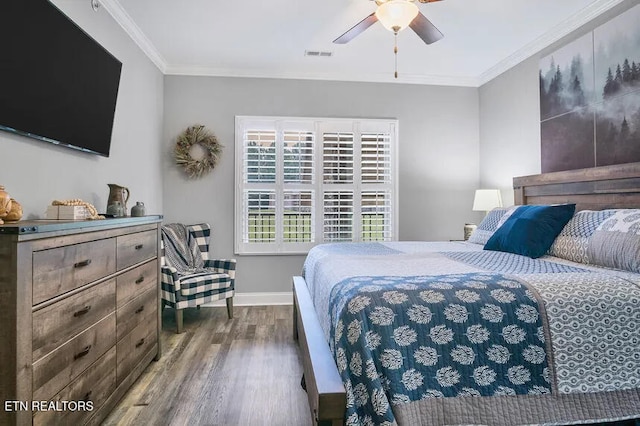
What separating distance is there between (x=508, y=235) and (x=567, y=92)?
1.56m

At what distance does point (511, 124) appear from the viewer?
13.3ft

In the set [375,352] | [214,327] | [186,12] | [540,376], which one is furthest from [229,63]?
[540,376]

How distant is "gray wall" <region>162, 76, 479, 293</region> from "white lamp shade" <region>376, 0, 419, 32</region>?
6.99 feet

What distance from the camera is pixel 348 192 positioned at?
14.7ft

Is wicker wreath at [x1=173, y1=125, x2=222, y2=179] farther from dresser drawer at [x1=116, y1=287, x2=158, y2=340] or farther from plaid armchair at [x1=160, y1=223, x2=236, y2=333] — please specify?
dresser drawer at [x1=116, y1=287, x2=158, y2=340]

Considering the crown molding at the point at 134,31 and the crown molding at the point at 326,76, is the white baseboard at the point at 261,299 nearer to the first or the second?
the crown molding at the point at 326,76

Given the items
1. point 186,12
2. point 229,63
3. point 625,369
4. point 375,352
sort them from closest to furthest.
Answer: point 375,352
point 625,369
point 186,12
point 229,63

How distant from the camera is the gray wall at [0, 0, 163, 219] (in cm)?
197

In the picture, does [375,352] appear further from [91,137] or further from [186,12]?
[186,12]

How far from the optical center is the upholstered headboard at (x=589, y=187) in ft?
8.20

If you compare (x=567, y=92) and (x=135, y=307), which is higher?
(x=567, y=92)

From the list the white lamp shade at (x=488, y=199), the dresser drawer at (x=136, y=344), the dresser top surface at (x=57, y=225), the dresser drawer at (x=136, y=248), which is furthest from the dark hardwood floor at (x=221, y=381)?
the white lamp shade at (x=488, y=199)

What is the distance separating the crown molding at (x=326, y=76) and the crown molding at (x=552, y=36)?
0.40 m

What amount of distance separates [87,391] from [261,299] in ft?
8.79
